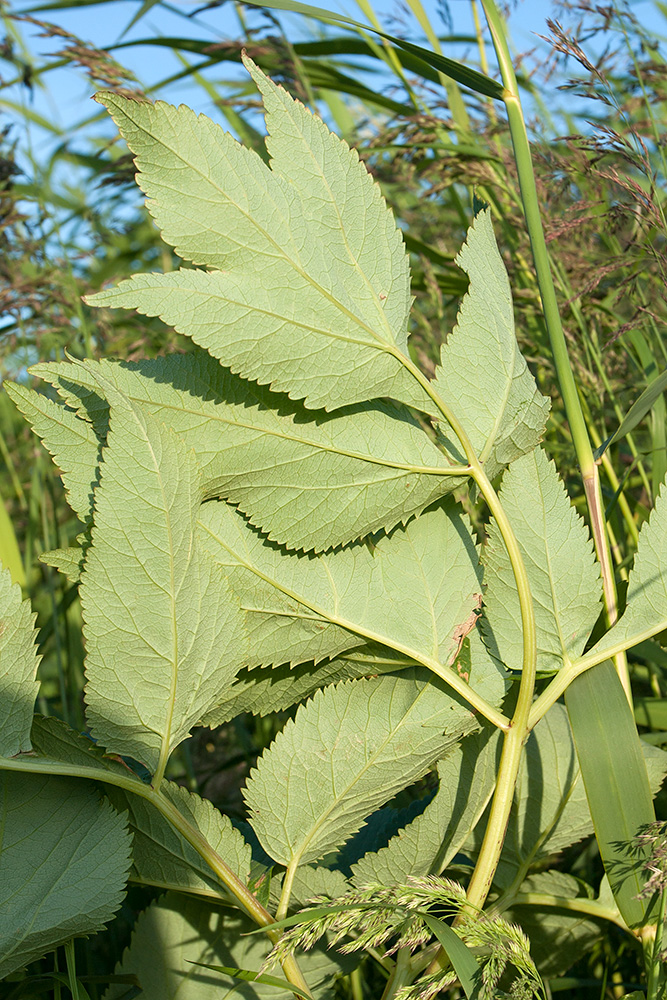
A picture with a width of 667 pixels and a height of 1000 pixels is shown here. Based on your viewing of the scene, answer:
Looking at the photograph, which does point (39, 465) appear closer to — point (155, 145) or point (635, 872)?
point (155, 145)

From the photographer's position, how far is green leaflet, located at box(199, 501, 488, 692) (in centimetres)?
66

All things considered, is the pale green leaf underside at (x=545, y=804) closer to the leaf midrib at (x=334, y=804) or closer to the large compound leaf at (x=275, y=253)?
the leaf midrib at (x=334, y=804)

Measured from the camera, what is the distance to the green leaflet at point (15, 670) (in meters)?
0.58

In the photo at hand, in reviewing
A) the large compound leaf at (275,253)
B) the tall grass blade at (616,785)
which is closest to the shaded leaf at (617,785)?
the tall grass blade at (616,785)

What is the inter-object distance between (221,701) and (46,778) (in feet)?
0.50

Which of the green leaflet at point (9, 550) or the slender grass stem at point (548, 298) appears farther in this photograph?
the green leaflet at point (9, 550)

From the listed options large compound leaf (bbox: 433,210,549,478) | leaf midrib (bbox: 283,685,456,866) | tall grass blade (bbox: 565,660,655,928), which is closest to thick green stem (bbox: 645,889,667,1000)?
tall grass blade (bbox: 565,660,655,928)

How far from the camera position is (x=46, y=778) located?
626mm

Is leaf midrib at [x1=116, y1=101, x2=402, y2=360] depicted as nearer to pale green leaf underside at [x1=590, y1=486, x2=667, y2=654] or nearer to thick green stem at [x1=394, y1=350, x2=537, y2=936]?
thick green stem at [x1=394, y1=350, x2=537, y2=936]

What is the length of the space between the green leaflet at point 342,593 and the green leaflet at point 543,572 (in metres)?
0.03

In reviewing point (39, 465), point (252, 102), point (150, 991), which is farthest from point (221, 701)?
point (252, 102)

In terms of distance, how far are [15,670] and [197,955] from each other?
32cm

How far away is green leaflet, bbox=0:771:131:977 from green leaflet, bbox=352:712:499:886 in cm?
21

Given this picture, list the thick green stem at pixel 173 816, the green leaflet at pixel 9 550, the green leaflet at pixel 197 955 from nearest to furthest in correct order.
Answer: the thick green stem at pixel 173 816 → the green leaflet at pixel 197 955 → the green leaflet at pixel 9 550
